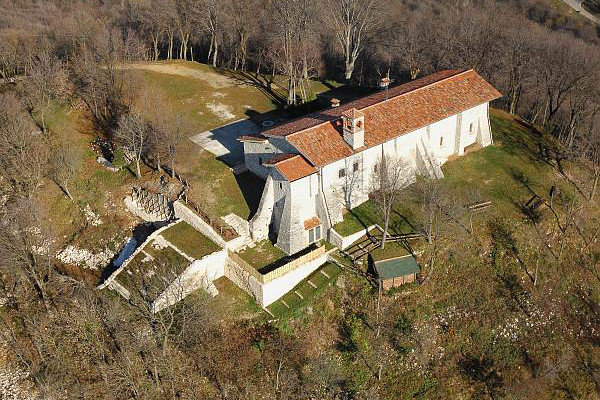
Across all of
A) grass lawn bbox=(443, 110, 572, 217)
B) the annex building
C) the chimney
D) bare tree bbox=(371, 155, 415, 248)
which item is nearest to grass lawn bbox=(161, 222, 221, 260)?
the annex building

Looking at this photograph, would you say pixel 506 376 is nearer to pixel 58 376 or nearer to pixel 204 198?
pixel 204 198

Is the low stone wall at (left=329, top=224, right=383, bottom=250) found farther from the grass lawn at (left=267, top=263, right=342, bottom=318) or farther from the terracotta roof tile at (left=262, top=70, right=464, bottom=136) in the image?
the terracotta roof tile at (left=262, top=70, right=464, bottom=136)

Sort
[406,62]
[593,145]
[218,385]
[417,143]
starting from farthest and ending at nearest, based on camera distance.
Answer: [406,62]
[593,145]
[417,143]
[218,385]

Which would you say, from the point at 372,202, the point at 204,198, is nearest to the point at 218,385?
the point at 204,198

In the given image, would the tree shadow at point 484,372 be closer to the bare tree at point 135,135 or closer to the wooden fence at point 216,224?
the wooden fence at point 216,224

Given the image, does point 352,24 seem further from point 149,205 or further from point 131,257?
point 131,257
